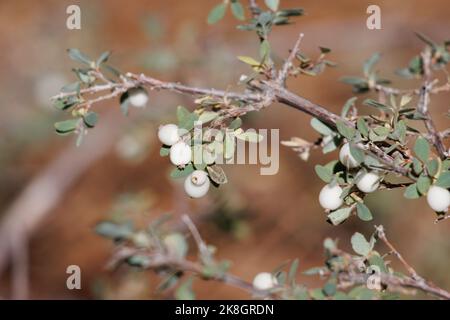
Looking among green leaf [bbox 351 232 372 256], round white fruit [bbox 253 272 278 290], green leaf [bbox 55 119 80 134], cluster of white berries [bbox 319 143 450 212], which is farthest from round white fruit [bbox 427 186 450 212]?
green leaf [bbox 55 119 80 134]

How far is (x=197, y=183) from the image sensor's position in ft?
2.37

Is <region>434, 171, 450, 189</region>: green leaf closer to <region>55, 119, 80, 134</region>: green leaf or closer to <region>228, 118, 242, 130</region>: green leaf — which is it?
<region>228, 118, 242, 130</region>: green leaf

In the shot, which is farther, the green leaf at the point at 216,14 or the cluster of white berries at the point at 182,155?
the green leaf at the point at 216,14

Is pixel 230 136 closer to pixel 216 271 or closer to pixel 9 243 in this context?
pixel 216 271

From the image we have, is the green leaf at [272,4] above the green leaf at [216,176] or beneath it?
above

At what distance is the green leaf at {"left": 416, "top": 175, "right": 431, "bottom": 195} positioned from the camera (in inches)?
26.4

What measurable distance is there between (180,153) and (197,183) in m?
0.05

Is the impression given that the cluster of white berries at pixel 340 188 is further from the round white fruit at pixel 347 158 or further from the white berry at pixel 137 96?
the white berry at pixel 137 96

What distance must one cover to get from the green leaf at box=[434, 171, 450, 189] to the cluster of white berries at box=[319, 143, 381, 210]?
6 cm

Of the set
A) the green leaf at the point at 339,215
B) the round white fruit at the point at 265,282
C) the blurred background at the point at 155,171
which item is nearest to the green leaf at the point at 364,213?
the green leaf at the point at 339,215

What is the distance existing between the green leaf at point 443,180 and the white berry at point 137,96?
390 mm

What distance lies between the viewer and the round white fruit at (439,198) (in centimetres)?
66

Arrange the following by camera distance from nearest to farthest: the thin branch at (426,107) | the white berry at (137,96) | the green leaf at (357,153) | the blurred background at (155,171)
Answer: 1. the green leaf at (357,153)
2. the thin branch at (426,107)
3. the white berry at (137,96)
4. the blurred background at (155,171)

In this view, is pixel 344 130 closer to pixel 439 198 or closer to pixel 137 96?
pixel 439 198
